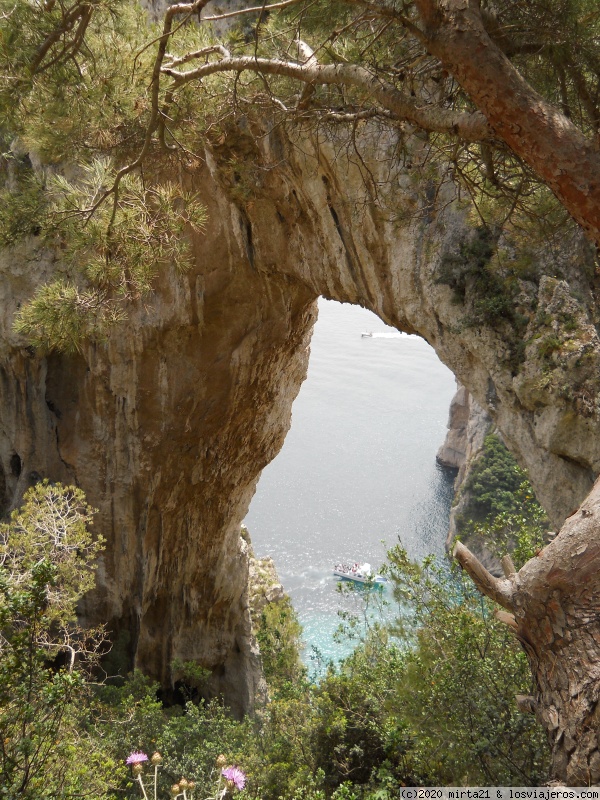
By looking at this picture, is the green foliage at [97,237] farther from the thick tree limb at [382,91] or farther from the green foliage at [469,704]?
the green foliage at [469,704]

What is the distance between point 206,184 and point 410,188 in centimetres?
274

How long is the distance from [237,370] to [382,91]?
18.1ft

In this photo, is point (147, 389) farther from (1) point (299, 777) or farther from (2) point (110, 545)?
(1) point (299, 777)

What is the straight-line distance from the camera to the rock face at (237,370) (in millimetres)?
4422

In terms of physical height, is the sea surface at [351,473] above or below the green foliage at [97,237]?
below

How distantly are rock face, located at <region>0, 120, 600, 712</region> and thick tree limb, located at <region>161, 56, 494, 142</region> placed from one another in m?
1.40

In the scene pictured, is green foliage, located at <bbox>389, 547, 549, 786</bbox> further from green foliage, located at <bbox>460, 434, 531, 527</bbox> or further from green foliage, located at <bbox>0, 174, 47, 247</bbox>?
green foliage, located at <bbox>460, 434, 531, 527</bbox>

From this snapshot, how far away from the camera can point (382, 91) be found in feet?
9.62

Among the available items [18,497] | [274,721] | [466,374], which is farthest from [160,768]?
[466,374]

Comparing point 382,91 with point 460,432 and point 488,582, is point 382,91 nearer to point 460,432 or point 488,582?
point 488,582

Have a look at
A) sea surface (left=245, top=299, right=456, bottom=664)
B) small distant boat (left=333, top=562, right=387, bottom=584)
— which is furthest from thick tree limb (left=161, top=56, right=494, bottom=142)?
small distant boat (left=333, top=562, right=387, bottom=584)

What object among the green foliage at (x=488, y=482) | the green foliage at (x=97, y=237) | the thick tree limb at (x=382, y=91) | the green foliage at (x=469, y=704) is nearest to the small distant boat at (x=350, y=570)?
the green foliage at (x=488, y=482)

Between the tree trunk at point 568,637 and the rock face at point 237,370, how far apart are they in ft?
7.53

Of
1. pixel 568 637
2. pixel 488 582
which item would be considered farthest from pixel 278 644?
pixel 568 637
